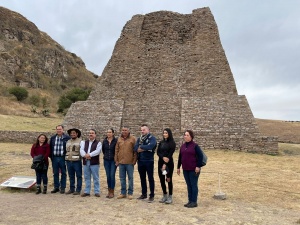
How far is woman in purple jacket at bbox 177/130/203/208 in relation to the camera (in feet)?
19.7

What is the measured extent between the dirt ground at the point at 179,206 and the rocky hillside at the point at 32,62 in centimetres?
4808

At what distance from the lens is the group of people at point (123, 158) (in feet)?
20.1

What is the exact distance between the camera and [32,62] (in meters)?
61.9

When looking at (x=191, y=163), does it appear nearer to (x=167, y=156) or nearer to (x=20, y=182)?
(x=167, y=156)

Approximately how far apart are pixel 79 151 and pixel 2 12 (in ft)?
241

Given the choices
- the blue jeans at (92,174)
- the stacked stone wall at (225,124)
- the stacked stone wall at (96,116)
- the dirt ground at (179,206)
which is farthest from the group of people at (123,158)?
the stacked stone wall at (96,116)

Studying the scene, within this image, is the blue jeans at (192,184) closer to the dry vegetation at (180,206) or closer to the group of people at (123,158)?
the group of people at (123,158)

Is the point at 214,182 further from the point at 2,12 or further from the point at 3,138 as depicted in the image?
the point at 2,12

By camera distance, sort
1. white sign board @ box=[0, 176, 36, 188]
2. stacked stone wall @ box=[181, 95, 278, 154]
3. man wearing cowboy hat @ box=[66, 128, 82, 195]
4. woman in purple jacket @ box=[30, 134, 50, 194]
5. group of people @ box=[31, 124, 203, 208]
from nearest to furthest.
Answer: group of people @ box=[31, 124, 203, 208] < man wearing cowboy hat @ box=[66, 128, 82, 195] < woman in purple jacket @ box=[30, 134, 50, 194] < white sign board @ box=[0, 176, 36, 188] < stacked stone wall @ box=[181, 95, 278, 154]

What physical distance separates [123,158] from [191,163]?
4.87 ft

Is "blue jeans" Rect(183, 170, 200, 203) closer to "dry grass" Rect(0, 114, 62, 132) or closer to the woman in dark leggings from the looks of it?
the woman in dark leggings

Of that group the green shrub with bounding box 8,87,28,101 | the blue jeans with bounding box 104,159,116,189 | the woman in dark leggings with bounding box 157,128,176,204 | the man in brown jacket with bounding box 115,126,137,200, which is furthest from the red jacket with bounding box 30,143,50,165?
the green shrub with bounding box 8,87,28,101

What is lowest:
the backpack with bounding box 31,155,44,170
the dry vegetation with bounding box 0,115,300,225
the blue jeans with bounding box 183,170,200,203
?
the dry vegetation with bounding box 0,115,300,225

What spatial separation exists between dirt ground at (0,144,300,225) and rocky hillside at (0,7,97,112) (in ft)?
158
